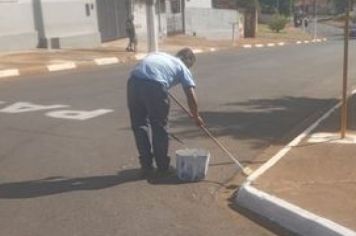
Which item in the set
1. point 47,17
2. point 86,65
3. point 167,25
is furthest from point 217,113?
point 167,25

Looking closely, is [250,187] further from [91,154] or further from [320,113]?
[320,113]

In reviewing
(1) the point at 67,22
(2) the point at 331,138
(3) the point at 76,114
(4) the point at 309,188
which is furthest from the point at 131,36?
(4) the point at 309,188

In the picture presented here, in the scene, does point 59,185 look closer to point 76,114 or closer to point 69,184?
point 69,184

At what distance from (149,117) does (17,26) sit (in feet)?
61.7

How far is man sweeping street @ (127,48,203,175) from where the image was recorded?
24.6 ft

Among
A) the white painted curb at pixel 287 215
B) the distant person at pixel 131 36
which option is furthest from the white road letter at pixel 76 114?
the distant person at pixel 131 36

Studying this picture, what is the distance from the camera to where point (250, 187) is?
675cm

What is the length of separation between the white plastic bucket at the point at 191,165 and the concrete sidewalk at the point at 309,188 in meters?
0.51

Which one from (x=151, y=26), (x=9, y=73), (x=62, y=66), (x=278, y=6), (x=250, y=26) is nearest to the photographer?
(x=9, y=73)

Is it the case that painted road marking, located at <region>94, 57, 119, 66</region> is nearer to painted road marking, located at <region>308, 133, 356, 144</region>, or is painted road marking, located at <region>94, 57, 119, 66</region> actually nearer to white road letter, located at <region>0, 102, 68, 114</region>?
white road letter, located at <region>0, 102, 68, 114</region>

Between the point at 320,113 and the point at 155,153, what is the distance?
484 cm

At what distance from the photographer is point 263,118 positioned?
38.0ft

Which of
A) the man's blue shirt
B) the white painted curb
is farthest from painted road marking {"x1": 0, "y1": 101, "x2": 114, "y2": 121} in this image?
the white painted curb

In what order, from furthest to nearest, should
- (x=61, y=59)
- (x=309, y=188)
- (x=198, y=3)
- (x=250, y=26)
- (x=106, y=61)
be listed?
1. (x=250, y=26)
2. (x=198, y=3)
3. (x=106, y=61)
4. (x=61, y=59)
5. (x=309, y=188)
